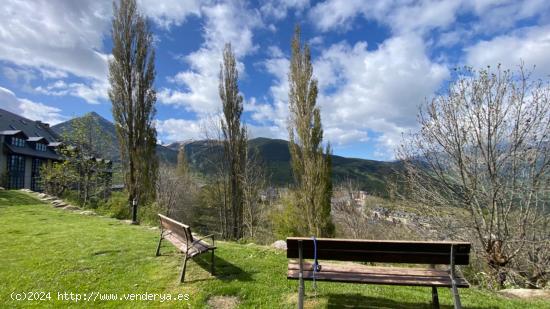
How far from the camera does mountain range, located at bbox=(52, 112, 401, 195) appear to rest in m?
20.4

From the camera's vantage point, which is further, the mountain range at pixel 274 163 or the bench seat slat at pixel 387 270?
the mountain range at pixel 274 163

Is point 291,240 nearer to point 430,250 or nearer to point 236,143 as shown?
point 430,250

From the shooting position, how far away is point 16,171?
37.2m

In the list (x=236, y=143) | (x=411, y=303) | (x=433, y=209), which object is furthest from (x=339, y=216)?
(x=411, y=303)

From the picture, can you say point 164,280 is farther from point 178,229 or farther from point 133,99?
point 133,99

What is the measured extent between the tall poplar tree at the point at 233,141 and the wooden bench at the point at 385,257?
1519 centimetres

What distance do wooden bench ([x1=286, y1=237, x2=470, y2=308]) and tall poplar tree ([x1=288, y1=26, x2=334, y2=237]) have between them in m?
10.7

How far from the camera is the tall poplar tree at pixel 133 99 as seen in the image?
1681 centimetres

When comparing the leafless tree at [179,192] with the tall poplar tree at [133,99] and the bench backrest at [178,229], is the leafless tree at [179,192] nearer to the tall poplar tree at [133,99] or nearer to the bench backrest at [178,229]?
the tall poplar tree at [133,99]

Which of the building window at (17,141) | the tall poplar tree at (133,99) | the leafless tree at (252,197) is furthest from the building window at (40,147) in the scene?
the leafless tree at (252,197)

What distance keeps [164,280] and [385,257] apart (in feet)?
12.2

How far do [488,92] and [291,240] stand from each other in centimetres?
650

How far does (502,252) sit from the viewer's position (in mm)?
Result: 6766

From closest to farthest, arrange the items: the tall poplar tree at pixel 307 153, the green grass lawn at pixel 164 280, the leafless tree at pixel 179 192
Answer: the green grass lawn at pixel 164 280, the tall poplar tree at pixel 307 153, the leafless tree at pixel 179 192
